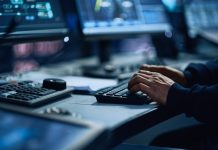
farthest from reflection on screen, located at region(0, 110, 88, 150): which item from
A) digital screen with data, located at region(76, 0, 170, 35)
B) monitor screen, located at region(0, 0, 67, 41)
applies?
digital screen with data, located at region(76, 0, 170, 35)

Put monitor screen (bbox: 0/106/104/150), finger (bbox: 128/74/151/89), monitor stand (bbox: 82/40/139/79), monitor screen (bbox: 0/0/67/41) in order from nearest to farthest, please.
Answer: monitor screen (bbox: 0/106/104/150), finger (bbox: 128/74/151/89), monitor screen (bbox: 0/0/67/41), monitor stand (bbox: 82/40/139/79)

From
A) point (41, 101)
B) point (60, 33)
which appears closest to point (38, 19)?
point (60, 33)

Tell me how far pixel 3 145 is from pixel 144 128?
328 mm

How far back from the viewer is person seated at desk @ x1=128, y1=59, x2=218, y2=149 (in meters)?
0.89

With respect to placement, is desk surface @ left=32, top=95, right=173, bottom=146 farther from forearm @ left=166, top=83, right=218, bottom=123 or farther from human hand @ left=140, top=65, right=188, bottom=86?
human hand @ left=140, top=65, right=188, bottom=86

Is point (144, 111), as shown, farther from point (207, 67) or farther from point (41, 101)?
point (207, 67)

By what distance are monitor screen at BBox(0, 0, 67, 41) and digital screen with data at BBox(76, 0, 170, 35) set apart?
0.20 meters

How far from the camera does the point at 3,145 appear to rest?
2.02 ft

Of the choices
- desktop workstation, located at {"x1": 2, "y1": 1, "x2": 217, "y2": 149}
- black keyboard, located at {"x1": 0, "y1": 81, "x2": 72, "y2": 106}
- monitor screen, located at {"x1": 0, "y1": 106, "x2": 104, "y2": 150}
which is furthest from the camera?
black keyboard, located at {"x1": 0, "y1": 81, "x2": 72, "y2": 106}

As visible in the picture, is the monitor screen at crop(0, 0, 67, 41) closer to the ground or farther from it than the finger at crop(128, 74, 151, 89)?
farther from it

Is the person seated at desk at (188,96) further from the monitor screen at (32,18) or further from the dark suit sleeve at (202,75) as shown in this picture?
the monitor screen at (32,18)

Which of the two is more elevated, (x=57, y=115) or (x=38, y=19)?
(x=38, y=19)

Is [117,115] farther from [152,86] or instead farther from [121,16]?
[121,16]

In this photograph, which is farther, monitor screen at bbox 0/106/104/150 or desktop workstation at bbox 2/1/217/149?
desktop workstation at bbox 2/1/217/149
